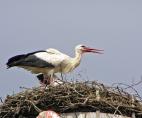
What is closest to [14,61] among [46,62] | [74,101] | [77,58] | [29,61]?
[29,61]

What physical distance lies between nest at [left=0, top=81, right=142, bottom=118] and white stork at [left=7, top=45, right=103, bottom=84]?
3.35 meters

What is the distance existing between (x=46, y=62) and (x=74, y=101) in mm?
4196

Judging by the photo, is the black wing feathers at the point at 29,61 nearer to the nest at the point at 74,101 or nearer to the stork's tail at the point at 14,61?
the stork's tail at the point at 14,61

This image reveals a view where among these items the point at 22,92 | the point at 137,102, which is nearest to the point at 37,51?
the point at 22,92

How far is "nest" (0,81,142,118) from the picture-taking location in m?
8.22

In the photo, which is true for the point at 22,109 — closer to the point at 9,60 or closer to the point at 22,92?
the point at 22,92

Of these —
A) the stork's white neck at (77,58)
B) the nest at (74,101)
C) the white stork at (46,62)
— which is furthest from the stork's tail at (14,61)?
the nest at (74,101)

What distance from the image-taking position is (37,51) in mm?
12945

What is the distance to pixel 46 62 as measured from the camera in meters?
12.5

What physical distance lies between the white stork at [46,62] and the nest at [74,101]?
11.0 ft

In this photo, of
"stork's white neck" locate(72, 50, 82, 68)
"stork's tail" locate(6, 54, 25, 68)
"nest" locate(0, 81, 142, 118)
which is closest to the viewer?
"nest" locate(0, 81, 142, 118)

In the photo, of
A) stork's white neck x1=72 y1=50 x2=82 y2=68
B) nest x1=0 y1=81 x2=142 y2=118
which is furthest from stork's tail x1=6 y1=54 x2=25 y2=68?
nest x1=0 y1=81 x2=142 y2=118

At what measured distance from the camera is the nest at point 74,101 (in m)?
8.22

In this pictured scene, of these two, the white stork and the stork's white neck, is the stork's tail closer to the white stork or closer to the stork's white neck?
the white stork
